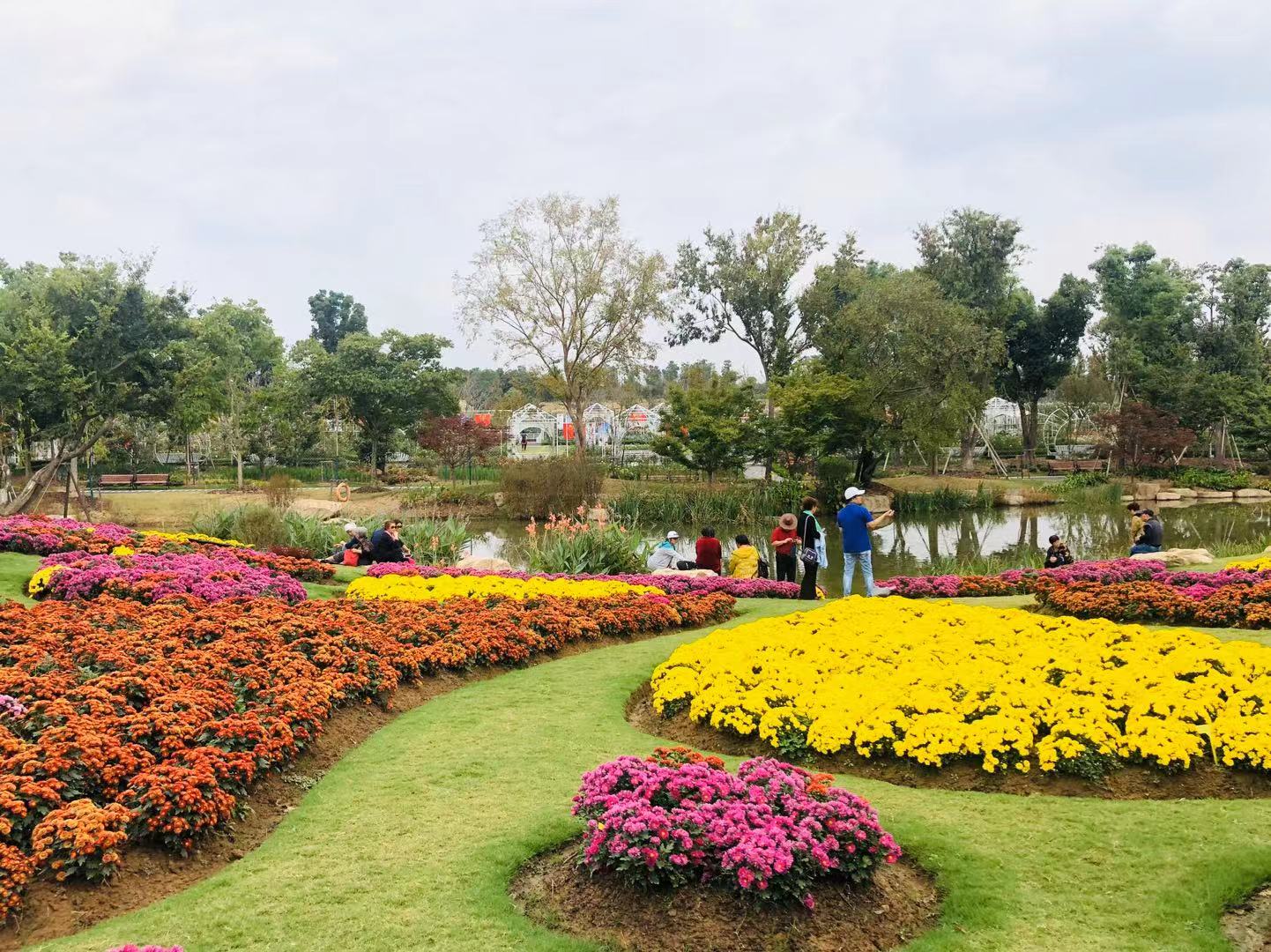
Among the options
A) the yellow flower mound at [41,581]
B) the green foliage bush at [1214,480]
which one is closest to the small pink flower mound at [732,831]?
the yellow flower mound at [41,581]

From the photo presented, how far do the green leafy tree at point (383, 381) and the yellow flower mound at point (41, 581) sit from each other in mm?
37828

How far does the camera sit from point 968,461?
5147cm

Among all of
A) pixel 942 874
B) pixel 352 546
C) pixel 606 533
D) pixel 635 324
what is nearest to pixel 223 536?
pixel 352 546

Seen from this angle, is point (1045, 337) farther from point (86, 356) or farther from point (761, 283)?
point (86, 356)

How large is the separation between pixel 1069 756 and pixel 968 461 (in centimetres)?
4841

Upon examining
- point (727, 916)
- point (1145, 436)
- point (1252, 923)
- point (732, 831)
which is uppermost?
point (1145, 436)

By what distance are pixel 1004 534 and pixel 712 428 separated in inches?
476

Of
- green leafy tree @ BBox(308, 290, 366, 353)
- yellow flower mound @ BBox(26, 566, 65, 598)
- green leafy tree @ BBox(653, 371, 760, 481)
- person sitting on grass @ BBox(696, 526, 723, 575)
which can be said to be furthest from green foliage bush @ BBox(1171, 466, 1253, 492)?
green leafy tree @ BBox(308, 290, 366, 353)

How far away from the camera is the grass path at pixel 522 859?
4.07m

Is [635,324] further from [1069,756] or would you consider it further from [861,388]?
[1069,756]

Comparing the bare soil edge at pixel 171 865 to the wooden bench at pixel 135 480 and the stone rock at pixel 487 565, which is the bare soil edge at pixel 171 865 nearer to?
the stone rock at pixel 487 565

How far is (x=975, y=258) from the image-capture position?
161 feet

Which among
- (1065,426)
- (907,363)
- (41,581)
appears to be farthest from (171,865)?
(1065,426)

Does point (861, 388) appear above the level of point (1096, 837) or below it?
above
